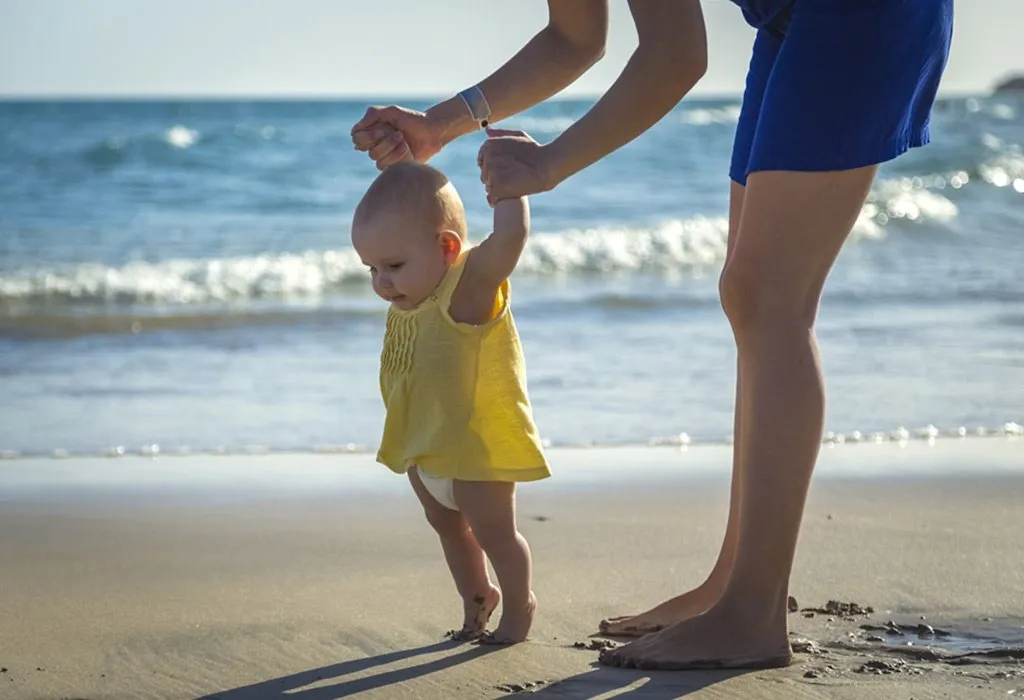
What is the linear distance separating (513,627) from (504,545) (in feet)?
0.52

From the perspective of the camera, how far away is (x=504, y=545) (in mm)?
2627

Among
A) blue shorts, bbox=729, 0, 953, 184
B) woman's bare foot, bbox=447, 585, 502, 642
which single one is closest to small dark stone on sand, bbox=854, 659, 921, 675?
woman's bare foot, bbox=447, 585, 502, 642

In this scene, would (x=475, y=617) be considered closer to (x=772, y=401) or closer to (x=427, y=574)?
(x=427, y=574)

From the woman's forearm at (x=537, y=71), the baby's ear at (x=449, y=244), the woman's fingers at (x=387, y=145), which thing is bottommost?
the baby's ear at (x=449, y=244)

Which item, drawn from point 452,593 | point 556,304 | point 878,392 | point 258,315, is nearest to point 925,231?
point 556,304

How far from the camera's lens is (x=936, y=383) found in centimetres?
584

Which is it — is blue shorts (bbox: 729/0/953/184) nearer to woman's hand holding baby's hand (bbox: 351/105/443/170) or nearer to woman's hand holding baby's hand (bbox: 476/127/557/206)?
woman's hand holding baby's hand (bbox: 476/127/557/206)

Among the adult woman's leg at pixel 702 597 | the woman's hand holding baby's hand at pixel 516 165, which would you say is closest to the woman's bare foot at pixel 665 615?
the adult woman's leg at pixel 702 597

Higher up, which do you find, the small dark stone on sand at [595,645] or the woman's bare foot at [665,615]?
the woman's bare foot at [665,615]

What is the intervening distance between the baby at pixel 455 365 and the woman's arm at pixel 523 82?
10cm

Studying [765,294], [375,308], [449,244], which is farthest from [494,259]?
[375,308]

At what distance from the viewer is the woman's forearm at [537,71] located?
2.75 m

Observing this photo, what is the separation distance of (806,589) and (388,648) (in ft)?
3.09

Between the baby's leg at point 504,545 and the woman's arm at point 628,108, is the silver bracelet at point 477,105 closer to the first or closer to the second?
the woman's arm at point 628,108
